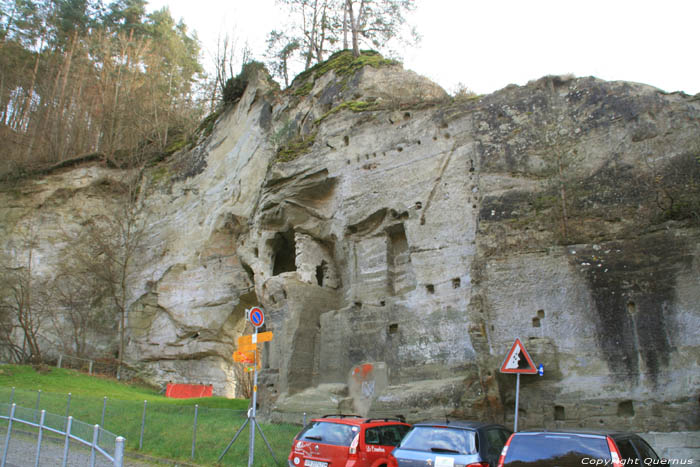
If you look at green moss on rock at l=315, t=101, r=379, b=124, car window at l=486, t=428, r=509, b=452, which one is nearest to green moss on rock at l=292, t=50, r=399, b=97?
green moss on rock at l=315, t=101, r=379, b=124

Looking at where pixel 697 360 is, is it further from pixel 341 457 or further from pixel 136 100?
pixel 136 100

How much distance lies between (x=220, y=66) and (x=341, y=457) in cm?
3043

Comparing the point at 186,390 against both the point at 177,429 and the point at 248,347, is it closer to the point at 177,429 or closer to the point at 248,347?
the point at 177,429

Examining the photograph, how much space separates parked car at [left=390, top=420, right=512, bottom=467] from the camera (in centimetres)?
686

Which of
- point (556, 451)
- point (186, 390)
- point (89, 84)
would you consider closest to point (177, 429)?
point (556, 451)

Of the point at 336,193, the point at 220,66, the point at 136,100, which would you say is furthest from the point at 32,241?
the point at 336,193

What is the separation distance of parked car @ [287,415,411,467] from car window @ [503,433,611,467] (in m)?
2.97

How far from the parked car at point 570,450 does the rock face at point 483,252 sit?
17.9ft

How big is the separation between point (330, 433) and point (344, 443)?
375 mm

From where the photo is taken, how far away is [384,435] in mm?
8961

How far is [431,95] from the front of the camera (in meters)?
19.9

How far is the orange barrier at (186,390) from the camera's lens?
24.3 metres

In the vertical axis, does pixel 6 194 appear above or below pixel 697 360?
A: above

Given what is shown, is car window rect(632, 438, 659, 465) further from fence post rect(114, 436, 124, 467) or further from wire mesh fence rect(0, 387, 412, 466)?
wire mesh fence rect(0, 387, 412, 466)
